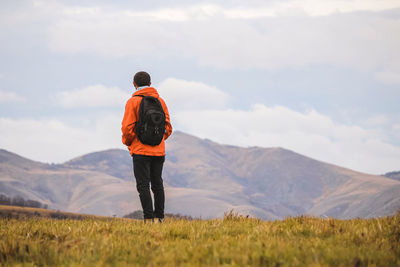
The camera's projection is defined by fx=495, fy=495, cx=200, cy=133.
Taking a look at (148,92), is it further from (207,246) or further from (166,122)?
(207,246)

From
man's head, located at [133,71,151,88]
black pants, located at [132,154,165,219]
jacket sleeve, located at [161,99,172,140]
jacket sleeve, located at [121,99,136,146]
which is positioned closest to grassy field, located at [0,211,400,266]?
black pants, located at [132,154,165,219]

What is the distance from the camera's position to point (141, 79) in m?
10.3

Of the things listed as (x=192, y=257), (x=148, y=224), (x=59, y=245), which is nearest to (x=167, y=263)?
(x=192, y=257)

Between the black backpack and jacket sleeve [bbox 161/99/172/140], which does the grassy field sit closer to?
the black backpack

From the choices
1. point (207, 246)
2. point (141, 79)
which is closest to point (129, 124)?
point (141, 79)

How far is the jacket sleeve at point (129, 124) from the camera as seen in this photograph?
9789mm

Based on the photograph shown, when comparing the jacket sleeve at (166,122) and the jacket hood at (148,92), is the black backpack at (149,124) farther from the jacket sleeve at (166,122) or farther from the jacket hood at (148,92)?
the jacket sleeve at (166,122)

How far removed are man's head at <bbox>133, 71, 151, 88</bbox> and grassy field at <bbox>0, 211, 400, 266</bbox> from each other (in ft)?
11.3

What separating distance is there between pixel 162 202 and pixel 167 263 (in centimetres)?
546

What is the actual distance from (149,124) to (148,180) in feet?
3.80

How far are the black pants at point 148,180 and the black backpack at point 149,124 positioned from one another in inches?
15.4

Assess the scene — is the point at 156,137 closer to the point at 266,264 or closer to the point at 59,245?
the point at 59,245

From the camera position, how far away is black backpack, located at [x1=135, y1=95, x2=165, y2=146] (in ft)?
32.0

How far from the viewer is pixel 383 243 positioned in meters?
6.21
